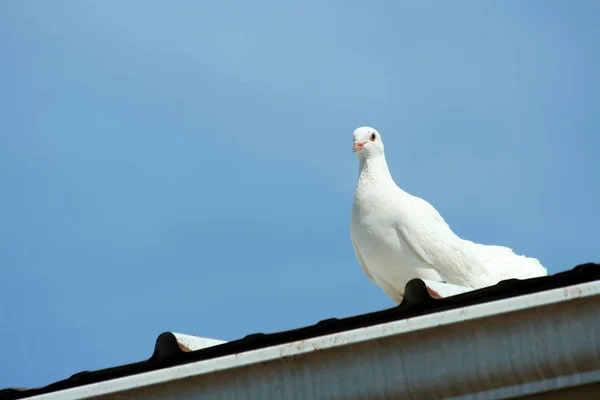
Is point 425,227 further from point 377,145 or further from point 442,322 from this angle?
point 442,322

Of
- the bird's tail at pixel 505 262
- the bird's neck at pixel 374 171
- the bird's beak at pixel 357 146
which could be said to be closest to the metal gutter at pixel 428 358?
the bird's neck at pixel 374 171

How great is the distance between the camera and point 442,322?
10.6 ft

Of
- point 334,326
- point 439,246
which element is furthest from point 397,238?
point 334,326

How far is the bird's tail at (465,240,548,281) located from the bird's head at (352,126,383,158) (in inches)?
49.4

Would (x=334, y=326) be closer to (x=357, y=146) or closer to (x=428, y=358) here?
(x=428, y=358)

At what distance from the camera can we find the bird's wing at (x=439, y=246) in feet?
27.4

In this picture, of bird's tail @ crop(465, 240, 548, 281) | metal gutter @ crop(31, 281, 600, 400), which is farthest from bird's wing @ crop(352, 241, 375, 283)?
metal gutter @ crop(31, 281, 600, 400)

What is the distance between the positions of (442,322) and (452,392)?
9.3 inches

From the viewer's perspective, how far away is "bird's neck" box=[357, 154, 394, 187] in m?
8.69

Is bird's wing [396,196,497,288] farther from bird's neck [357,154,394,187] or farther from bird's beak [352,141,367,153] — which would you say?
bird's beak [352,141,367,153]

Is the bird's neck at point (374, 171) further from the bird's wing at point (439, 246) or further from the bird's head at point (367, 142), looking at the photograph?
the bird's wing at point (439, 246)

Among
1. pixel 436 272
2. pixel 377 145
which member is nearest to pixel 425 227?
pixel 436 272

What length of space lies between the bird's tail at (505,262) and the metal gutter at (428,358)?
19.2 ft

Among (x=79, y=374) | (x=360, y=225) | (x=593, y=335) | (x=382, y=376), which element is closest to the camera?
(x=593, y=335)
